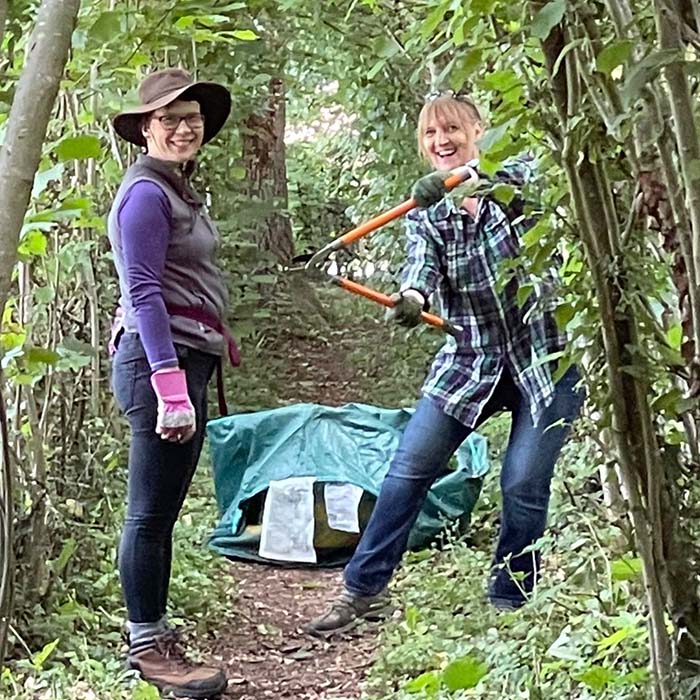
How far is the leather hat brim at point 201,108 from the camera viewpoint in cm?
263

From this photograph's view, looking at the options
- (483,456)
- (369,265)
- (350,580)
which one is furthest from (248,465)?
(369,265)

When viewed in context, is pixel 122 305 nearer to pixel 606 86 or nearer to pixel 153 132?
pixel 153 132

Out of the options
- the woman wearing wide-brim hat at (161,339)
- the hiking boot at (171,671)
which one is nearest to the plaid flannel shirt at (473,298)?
the woman wearing wide-brim hat at (161,339)

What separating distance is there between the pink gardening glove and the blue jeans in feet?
2.45

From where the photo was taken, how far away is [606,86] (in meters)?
1.41

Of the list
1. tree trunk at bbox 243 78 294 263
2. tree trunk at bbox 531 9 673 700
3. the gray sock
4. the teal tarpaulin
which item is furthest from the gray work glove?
tree trunk at bbox 243 78 294 263

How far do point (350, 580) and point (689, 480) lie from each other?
173 cm

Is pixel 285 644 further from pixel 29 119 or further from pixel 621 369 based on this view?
pixel 29 119

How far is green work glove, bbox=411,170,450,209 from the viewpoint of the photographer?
7.90 feet

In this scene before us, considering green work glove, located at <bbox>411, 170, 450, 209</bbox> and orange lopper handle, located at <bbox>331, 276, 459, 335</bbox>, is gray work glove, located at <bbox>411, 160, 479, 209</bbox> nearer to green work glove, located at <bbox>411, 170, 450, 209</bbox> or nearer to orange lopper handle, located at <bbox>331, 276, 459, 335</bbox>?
green work glove, located at <bbox>411, 170, 450, 209</bbox>

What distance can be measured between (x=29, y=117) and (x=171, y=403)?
160cm

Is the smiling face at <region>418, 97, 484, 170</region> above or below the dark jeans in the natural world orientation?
above

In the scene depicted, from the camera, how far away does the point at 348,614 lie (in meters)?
3.20

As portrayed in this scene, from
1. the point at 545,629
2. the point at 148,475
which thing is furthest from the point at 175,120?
the point at 545,629
